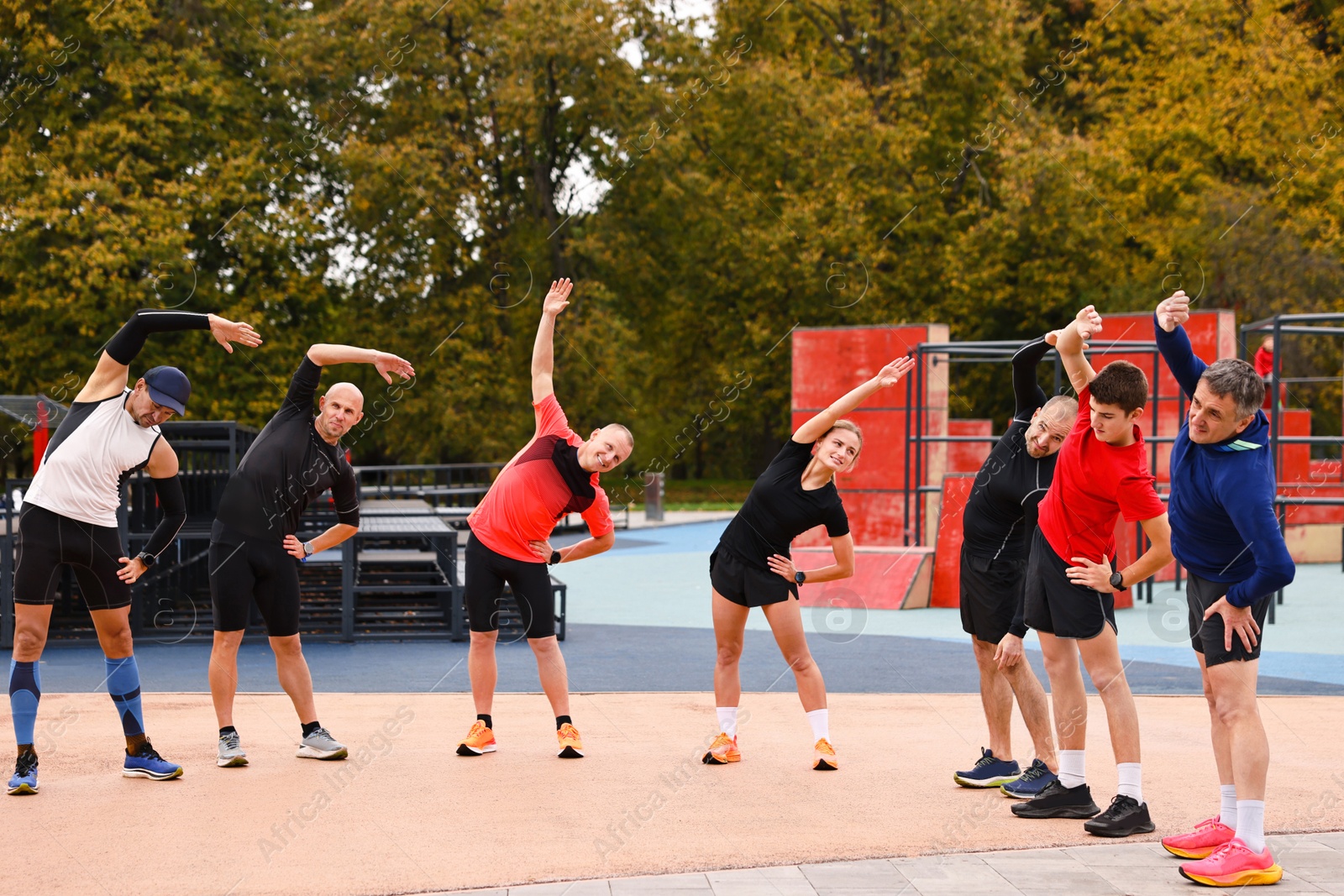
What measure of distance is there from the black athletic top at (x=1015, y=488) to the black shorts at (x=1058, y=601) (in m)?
0.35

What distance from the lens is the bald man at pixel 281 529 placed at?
592 cm

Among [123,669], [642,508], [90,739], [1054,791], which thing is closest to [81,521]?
[123,669]

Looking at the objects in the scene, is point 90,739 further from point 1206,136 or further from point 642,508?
point 1206,136

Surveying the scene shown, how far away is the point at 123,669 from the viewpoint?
571 cm

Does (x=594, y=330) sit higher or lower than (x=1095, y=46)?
lower

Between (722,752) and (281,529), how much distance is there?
236cm

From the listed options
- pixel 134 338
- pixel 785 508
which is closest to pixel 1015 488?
pixel 785 508

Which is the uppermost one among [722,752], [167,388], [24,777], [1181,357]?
[1181,357]

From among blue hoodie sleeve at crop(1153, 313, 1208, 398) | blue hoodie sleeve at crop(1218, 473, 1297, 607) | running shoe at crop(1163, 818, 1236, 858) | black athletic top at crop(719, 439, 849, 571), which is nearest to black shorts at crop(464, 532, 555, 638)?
black athletic top at crop(719, 439, 849, 571)

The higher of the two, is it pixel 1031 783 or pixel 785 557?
pixel 785 557

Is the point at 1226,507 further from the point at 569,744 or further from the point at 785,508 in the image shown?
the point at 569,744

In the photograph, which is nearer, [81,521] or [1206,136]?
[81,521]

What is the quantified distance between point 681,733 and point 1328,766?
3169 millimetres

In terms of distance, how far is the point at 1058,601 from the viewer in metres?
4.97
